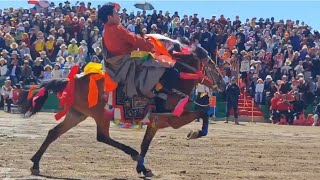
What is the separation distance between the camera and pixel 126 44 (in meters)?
10.2

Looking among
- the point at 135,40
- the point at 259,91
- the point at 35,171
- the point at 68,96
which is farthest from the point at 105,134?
the point at 259,91

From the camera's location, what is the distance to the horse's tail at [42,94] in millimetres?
10750

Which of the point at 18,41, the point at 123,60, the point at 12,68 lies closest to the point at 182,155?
the point at 123,60

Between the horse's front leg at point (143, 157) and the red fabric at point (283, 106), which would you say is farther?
the red fabric at point (283, 106)

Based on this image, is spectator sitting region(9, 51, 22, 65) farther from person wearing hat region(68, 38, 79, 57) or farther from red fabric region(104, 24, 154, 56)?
red fabric region(104, 24, 154, 56)

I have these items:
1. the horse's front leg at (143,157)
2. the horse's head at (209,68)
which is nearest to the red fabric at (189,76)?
the horse's head at (209,68)

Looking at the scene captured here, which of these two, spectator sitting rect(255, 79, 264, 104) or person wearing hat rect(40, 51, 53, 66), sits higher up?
person wearing hat rect(40, 51, 53, 66)

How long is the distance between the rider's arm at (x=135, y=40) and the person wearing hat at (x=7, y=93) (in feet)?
49.4

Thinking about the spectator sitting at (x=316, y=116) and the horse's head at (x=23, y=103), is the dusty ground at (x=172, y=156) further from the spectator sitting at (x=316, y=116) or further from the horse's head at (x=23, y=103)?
the spectator sitting at (x=316, y=116)

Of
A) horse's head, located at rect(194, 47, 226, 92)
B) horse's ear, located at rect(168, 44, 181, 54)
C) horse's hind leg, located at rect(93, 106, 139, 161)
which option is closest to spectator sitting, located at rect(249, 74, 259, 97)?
horse's head, located at rect(194, 47, 226, 92)

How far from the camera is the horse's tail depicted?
10750 mm

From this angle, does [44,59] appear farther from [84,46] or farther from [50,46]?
[84,46]

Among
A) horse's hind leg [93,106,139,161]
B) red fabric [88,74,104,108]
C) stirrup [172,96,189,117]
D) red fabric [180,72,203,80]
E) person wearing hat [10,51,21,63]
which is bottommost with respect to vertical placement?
horse's hind leg [93,106,139,161]

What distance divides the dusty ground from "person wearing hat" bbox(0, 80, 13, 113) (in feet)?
19.6
